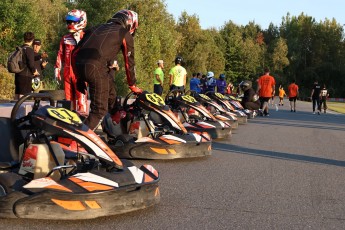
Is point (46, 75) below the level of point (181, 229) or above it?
above

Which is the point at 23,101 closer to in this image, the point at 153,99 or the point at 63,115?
the point at 63,115

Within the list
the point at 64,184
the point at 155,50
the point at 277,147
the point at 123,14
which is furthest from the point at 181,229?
the point at 155,50

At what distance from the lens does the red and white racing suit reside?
24.7 ft

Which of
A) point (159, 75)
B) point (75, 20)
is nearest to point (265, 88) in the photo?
point (159, 75)

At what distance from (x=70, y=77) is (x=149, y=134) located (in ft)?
4.77

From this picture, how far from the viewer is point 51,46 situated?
102 ft

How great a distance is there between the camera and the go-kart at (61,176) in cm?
387

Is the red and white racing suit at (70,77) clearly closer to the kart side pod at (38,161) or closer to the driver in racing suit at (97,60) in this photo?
the driver in racing suit at (97,60)

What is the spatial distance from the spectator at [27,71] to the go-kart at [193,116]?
8.30 ft

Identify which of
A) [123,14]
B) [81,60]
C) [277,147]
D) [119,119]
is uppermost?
[123,14]

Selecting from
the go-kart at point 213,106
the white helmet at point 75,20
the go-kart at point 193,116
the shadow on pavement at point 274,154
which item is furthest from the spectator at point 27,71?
the go-kart at point 213,106

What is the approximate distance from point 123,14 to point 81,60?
1079 millimetres

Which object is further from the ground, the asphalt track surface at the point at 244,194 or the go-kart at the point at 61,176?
A: the go-kart at the point at 61,176

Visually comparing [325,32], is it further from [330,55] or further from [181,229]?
[181,229]
